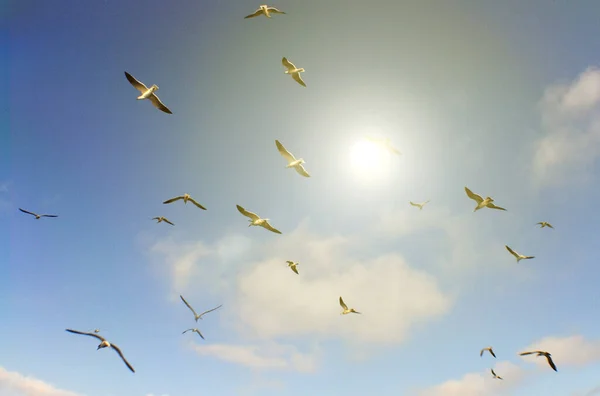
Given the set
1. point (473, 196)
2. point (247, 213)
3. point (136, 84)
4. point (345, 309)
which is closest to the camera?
point (136, 84)

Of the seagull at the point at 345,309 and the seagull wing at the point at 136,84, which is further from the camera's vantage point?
the seagull at the point at 345,309

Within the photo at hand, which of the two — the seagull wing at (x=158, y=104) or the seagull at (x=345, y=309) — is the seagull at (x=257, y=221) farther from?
the seagull at (x=345, y=309)

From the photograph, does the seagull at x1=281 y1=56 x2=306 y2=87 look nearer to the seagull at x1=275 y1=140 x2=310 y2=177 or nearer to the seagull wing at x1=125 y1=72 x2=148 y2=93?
the seagull at x1=275 y1=140 x2=310 y2=177

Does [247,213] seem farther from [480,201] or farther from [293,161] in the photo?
[480,201]

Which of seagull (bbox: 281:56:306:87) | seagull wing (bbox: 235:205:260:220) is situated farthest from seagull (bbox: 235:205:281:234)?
seagull (bbox: 281:56:306:87)

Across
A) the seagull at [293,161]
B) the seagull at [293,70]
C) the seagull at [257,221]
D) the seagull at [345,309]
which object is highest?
the seagull at [293,70]

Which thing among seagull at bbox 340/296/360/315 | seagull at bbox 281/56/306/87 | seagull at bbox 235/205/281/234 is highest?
seagull at bbox 281/56/306/87

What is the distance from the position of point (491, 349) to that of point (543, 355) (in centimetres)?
1092

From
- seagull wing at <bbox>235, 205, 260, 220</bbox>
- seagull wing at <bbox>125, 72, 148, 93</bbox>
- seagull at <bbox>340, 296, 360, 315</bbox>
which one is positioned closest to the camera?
seagull wing at <bbox>125, 72, 148, 93</bbox>

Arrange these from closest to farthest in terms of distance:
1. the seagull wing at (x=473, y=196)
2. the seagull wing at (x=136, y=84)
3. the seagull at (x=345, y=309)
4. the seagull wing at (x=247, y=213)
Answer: the seagull wing at (x=136, y=84) → the seagull wing at (x=247, y=213) → the seagull wing at (x=473, y=196) → the seagull at (x=345, y=309)

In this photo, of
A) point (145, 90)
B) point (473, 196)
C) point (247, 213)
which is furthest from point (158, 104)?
point (473, 196)

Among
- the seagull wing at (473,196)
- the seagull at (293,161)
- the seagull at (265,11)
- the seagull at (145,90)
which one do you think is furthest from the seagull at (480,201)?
the seagull at (145,90)

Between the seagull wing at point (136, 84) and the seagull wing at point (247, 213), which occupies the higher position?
the seagull wing at point (136, 84)

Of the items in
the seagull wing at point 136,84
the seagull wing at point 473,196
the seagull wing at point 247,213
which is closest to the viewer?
the seagull wing at point 136,84
